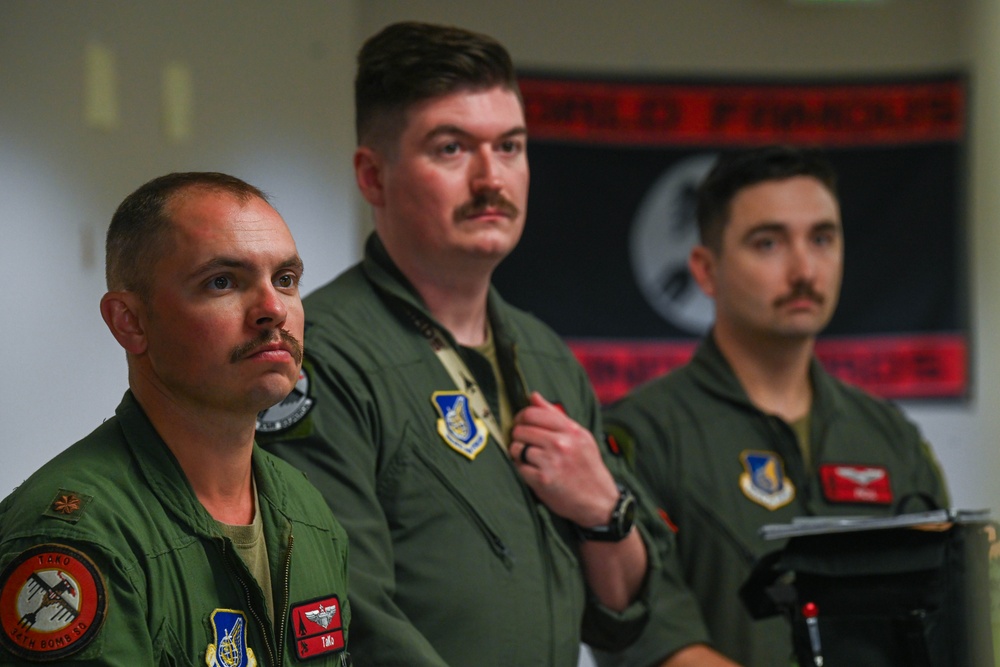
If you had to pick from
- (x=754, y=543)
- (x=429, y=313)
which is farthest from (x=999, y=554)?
(x=429, y=313)

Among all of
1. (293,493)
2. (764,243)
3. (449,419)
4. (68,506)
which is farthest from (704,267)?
(68,506)

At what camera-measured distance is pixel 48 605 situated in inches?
46.1

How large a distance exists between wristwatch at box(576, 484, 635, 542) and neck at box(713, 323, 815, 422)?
81 cm

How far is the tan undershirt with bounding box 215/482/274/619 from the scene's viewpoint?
4.54 feet

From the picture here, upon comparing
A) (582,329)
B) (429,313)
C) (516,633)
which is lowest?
(516,633)

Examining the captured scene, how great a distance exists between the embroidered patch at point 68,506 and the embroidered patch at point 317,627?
0.30m

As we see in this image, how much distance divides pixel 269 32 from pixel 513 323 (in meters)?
1.78

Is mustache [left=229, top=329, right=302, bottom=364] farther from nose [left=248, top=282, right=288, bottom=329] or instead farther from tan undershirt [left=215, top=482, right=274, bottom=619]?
tan undershirt [left=215, top=482, right=274, bottom=619]

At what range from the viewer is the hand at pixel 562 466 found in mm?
1938

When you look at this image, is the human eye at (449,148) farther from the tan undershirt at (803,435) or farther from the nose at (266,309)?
the tan undershirt at (803,435)

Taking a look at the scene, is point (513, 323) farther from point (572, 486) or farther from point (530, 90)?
point (530, 90)

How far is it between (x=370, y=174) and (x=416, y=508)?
646 mm

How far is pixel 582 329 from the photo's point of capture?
4508mm

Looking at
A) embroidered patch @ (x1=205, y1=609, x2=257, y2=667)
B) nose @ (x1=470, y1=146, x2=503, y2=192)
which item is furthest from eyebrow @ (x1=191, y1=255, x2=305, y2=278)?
nose @ (x1=470, y1=146, x2=503, y2=192)
